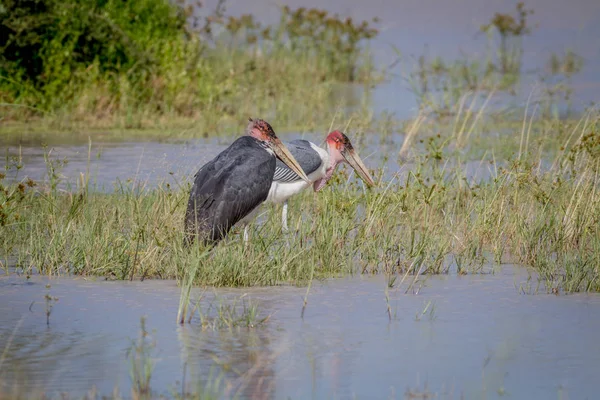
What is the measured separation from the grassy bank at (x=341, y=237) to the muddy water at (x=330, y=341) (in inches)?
7.0

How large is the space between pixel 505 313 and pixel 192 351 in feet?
5.85

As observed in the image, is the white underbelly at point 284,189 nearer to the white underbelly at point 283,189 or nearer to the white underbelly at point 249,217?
the white underbelly at point 283,189

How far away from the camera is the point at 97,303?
5973 millimetres

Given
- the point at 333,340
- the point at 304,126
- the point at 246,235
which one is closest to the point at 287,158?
the point at 246,235

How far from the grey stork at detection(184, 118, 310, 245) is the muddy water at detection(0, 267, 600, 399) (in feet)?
1.69

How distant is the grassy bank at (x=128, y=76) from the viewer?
1419 centimetres

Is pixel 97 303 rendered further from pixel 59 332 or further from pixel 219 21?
pixel 219 21

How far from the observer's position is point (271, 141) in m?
8.19

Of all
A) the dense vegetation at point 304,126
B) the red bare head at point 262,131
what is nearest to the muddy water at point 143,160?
the dense vegetation at point 304,126

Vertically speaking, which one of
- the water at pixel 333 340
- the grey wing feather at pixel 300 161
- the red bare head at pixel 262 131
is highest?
the red bare head at pixel 262 131

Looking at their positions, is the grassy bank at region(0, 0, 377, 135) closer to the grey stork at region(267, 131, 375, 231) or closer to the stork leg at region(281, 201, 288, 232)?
the grey stork at region(267, 131, 375, 231)

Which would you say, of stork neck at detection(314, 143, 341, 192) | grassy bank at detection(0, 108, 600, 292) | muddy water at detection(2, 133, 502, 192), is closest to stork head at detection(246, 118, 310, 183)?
grassy bank at detection(0, 108, 600, 292)

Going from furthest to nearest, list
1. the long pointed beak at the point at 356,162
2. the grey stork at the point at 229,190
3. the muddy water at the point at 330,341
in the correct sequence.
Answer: the long pointed beak at the point at 356,162
the grey stork at the point at 229,190
the muddy water at the point at 330,341

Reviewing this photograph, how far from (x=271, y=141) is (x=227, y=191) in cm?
125
